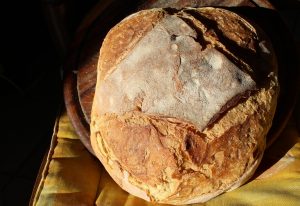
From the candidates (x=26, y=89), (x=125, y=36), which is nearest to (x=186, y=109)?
(x=125, y=36)

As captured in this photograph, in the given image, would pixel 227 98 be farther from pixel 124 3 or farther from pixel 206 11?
pixel 124 3

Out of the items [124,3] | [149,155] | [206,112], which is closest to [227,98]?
[206,112]

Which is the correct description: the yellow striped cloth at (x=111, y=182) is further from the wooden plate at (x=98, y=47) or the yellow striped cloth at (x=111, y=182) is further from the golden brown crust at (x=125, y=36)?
the golden brown crust at (x=125, y=36)

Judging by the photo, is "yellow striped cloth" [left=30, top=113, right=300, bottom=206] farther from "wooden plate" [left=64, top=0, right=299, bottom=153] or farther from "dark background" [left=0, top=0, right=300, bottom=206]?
"dark background" [left=0, top=0, right=300, bottom=206]

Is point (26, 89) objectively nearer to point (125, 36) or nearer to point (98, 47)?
point (98, 47)

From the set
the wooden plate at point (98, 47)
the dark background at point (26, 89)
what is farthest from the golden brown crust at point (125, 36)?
the dark background at point (26, 89)

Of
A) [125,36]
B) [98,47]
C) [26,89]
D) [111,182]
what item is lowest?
[26,89]
